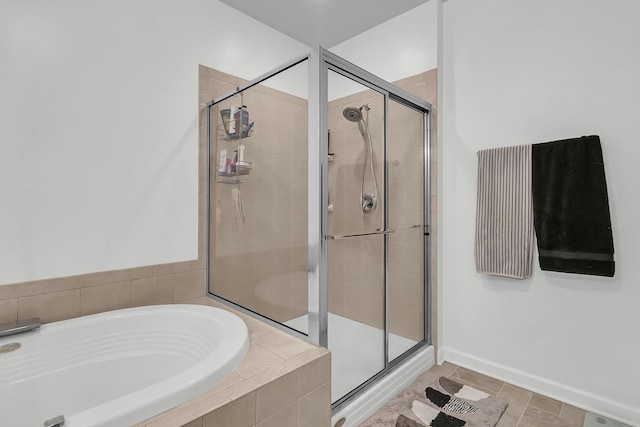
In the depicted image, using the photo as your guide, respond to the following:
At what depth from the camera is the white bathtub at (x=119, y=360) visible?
45.9 inches

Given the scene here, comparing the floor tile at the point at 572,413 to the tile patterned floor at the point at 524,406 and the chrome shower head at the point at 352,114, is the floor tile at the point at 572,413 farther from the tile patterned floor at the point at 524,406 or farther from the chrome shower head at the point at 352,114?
the chrome shower head at the point at 352,114

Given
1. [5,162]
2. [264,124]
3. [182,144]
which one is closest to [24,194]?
[5,162]

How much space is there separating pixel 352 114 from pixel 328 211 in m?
0.60

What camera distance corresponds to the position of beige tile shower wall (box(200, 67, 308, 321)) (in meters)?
1.67

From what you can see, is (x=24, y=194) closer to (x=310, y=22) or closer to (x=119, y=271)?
(x=119, y=271)

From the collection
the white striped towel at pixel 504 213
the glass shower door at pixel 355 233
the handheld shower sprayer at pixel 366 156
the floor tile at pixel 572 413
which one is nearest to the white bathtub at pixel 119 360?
the glass shower door at pixel 355 233

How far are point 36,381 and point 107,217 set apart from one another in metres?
0.82

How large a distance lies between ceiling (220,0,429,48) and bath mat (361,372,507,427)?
2.69 metres

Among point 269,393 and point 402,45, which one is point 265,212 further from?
point 402,45

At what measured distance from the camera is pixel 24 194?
1.53 meters

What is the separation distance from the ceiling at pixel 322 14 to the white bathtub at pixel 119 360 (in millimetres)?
2172

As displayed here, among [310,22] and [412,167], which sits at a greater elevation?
[310,22]

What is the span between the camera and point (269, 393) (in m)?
1.14

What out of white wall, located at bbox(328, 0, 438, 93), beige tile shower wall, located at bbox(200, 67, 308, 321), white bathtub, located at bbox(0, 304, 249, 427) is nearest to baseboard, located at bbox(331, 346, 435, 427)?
beige tile shower wall, located at bbox(200, 67, 308, 321)
